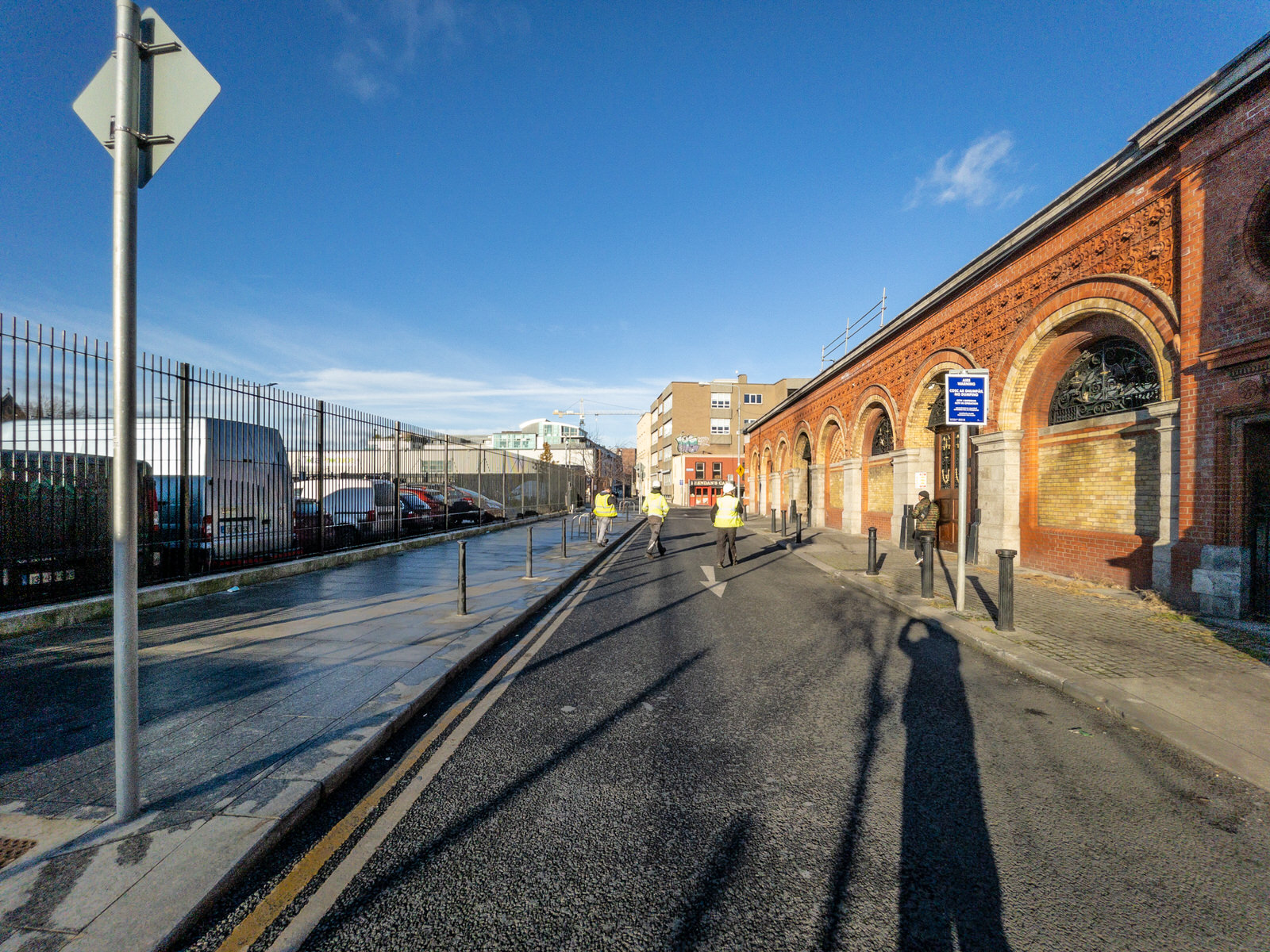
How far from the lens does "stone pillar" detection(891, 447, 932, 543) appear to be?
16.8 metres

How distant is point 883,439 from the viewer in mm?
20266

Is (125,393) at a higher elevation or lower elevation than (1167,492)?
higher

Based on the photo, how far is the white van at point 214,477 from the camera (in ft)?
24.0

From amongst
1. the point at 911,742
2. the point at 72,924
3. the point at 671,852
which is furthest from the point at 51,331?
the point at 911,742

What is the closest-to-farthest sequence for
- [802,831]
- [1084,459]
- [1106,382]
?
1. [802,831]
2. [1106,382]
3. [1084,459]

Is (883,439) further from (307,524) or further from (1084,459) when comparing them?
(307,524)

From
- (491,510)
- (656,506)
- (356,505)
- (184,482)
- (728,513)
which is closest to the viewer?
(184,482)

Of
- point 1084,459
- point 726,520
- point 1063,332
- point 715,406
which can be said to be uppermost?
point 715,406

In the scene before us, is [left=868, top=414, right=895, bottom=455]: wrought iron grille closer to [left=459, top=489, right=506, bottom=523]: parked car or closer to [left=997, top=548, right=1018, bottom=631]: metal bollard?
[left=997, top=548, right=1018, bottom=631]: metal bollard

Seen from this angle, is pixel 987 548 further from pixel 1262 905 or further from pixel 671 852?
pixel 671 852

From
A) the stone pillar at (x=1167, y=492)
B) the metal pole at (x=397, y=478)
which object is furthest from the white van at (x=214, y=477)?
the stone pillar at (x=1167, y=492)

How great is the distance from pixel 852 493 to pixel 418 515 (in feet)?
46.9

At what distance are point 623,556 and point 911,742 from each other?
12.4 meters

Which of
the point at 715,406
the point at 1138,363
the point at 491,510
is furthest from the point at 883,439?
the point at 715,406
